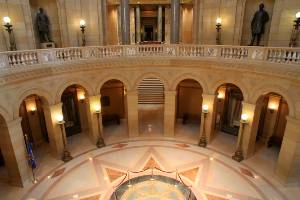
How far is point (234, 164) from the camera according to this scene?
38.2ft

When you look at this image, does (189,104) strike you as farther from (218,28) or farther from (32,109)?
(32,109)

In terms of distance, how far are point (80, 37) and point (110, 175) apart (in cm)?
883

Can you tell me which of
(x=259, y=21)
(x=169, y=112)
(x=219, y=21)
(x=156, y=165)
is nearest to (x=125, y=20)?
(x=219, y=21)

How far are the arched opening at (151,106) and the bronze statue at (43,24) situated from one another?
8.05 meters

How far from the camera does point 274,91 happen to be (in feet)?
32.5

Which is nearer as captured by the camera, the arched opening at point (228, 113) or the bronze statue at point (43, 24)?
the bronze statue at point (43, 24)

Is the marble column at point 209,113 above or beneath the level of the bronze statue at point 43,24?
beneath

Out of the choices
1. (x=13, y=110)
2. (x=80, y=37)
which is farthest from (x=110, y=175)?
(x=80, y=37)

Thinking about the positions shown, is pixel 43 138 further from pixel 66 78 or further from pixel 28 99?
pixel 66 78

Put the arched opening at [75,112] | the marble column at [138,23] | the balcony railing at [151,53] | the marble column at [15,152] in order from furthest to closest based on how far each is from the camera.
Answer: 1. the marble column at [138,23]
2. the arched opening at [75,112]
3. the marble column at [15,152]
4. the balcony railing at [151,53]

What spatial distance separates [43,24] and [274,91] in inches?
506

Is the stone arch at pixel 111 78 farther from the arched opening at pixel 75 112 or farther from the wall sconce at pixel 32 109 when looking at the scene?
the wall sconce at pixel 32 109

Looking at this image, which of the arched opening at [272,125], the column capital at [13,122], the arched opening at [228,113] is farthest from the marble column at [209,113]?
the column capital at [13,122]

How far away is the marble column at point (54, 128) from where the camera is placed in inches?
445
